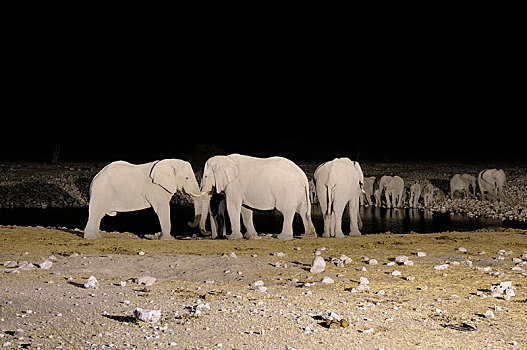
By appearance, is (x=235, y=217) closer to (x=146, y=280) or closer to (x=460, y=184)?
(x=146, y=280)

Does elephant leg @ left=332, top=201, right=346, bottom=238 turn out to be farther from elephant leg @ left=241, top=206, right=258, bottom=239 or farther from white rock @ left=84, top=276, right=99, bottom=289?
white rock @ left=84, top=276, right=99, bottom=289

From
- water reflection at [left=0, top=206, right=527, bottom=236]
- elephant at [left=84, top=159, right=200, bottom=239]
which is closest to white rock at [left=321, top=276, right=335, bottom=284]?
elephant at [left=84, top=159, right=200, bottom=239]

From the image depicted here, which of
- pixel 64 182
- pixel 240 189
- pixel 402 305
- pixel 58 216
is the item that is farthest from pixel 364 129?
pixel 402 305

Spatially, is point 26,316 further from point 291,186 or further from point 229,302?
point 291,186

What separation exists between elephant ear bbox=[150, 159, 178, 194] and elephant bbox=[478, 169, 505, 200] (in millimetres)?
18428

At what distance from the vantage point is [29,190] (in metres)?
35.1

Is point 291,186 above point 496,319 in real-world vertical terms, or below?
above

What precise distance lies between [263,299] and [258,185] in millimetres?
7888

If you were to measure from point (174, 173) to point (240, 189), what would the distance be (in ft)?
5.04

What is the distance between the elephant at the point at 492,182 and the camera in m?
29.9

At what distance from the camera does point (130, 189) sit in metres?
15.4

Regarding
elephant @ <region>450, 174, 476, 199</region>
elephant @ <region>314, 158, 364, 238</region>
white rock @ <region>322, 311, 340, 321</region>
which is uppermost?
elephant @ <region>314, 158, 364, 238</region>

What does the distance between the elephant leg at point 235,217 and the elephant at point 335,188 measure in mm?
2176

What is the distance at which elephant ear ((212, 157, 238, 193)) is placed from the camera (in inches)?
623
